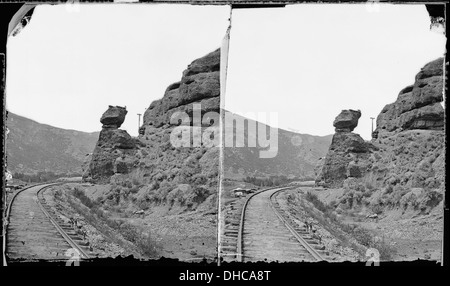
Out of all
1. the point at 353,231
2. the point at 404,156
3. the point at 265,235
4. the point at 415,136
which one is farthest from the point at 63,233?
the point at 415,136

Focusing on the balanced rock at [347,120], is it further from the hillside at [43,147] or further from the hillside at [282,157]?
the hillside at [43,147]

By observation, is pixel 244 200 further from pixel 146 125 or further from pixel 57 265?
pixel 57 265

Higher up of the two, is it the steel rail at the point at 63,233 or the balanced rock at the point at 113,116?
the balanced rock at the point at 113,116

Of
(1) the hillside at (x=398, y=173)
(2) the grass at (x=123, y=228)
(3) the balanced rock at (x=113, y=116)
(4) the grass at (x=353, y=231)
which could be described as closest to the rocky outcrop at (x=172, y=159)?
(3) the balanced rock at (x=113, y=116)

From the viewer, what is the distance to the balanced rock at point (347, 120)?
5.48 m

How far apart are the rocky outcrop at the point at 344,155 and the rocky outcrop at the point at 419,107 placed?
0.84 ft

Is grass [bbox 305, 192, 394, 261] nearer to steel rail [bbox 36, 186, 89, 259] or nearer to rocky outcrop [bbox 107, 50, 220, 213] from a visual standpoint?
rocky outcrop [bbox 107, 50, 220, 213]

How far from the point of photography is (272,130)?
551 cm

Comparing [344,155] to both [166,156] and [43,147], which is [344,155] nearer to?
[166,156]

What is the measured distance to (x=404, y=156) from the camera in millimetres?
5445

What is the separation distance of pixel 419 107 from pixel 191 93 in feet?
8.26

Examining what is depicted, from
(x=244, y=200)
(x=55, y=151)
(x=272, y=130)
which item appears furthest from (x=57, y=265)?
(x=272, y=130)
